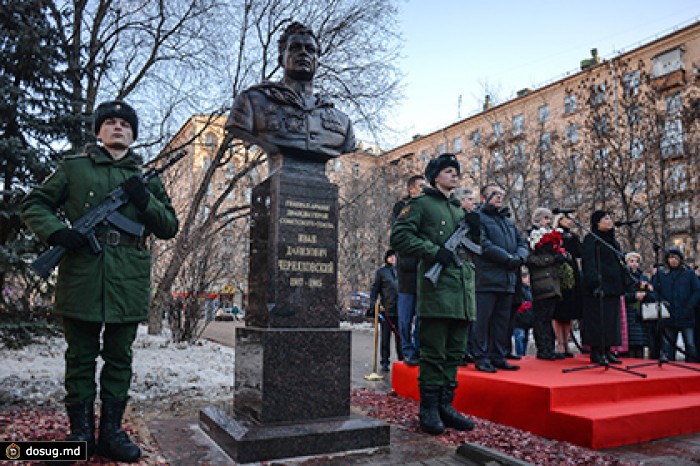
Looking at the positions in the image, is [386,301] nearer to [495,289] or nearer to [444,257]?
[495,289]

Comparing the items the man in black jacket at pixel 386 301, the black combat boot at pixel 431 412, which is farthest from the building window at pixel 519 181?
the black combat boot at pixel 431 412

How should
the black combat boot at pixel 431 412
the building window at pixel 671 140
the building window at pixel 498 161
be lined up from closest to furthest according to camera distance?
the black combat boot at pixel 431 412
the building window at pixel 671 140
the building window at pixel 498 161

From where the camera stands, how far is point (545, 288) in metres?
6.36

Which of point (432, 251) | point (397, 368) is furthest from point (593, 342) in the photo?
point (432, 251)

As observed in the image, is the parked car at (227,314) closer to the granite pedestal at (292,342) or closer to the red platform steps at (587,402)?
the red platform steps at (587,402)

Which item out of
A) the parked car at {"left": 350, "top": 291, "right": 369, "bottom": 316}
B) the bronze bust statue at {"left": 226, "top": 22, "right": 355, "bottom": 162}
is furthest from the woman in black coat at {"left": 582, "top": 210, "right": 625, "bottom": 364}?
the parked car at {"left": 350, "top": 291, "right": 369, "bottom": 316}

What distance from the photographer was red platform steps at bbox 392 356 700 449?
418 centimetres

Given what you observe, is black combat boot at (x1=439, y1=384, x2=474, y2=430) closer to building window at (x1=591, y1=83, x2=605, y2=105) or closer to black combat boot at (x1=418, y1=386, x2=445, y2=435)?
black combat boot at (x1=418, y1=386, x2=445, y2=435)

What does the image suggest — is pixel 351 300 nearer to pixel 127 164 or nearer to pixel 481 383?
pixel 481 383

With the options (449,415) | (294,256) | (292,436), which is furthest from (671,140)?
(292,436)

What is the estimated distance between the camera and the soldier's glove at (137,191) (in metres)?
3.44

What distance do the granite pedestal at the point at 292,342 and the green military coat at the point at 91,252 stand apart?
3.19 ft

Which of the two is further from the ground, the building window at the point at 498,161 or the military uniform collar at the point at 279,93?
the building window at the point at 498,161

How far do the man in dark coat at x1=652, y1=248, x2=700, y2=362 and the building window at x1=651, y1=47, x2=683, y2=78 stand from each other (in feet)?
71.0
